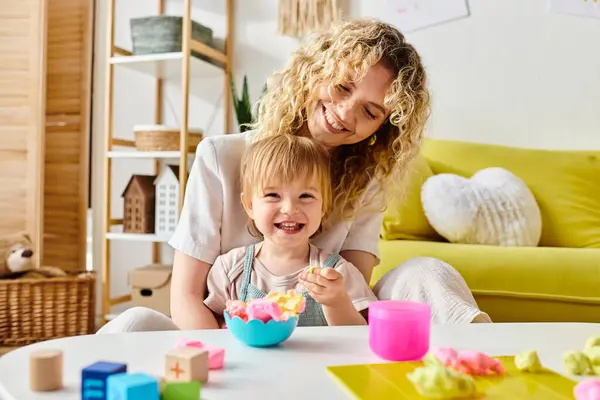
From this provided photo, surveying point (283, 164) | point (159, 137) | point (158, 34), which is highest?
point (158, 34)

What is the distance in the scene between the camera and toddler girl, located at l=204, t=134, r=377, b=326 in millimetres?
1204

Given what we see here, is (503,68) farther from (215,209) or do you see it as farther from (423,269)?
(215,209)

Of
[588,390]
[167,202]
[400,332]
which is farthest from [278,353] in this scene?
[167,202]

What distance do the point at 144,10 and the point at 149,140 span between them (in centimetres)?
87

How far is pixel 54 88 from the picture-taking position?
3.06 meters

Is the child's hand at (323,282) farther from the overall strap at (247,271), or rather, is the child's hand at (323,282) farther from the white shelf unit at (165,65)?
the white shelf unit at (165,65)

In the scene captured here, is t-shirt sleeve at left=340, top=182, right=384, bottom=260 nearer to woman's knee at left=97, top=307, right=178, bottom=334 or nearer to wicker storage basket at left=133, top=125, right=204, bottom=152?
woman's knee at left=97, top=307, right=178, bottom=334

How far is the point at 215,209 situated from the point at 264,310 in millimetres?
563

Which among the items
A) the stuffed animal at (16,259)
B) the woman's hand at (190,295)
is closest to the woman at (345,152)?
the woman's hand at (190,295)

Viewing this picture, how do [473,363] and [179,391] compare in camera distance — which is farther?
[473,363]

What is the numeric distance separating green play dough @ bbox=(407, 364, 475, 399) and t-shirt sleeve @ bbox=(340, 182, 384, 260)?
0.83 meters

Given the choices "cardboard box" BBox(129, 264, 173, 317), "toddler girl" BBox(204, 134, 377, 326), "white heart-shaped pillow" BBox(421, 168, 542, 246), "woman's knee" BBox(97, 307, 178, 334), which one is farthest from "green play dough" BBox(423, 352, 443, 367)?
"cardboard box" BBox(129, 264, 173, 317)

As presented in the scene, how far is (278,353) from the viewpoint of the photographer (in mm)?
803

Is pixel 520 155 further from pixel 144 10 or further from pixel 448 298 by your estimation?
pixel 144 10
